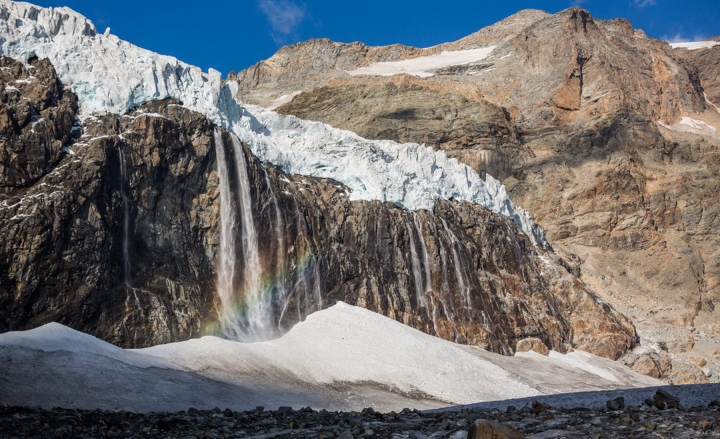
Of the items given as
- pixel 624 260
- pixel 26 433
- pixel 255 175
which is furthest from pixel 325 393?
pixel 624 260

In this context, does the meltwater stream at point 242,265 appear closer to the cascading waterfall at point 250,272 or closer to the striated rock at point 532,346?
the cascading waterfall at point 250,272

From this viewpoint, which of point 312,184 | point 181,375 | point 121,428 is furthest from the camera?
point 312,184

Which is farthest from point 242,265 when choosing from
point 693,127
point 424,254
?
point 693,127

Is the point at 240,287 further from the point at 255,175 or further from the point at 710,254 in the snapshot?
the point at 710,254

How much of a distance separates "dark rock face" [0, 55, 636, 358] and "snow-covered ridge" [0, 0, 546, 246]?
4.61ft

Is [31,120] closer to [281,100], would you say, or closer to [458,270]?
[458,270]

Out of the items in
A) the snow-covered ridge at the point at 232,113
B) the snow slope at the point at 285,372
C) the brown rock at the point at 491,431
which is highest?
the snow-covered ridge at the point at 232,113

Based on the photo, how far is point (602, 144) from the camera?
80375 millimetres

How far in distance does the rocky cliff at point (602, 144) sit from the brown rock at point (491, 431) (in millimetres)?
42451

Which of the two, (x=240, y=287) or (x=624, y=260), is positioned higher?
(x=624, y=260)

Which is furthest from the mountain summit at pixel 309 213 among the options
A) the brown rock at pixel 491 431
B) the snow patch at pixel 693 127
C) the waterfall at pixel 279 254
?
the brown rock at pixel 491 431

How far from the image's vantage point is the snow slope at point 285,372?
1770cm

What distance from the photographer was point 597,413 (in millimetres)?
12047

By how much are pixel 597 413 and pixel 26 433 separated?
9857 mm
